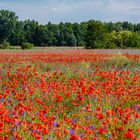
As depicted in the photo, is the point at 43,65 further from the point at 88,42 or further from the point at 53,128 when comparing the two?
the point at 88,42

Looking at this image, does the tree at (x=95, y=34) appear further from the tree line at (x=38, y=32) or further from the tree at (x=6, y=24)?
the tree at (x=6, y=24)

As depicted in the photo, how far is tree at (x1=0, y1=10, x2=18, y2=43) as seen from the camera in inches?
3277

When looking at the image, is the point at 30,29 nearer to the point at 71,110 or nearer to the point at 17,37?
the point at 17,37

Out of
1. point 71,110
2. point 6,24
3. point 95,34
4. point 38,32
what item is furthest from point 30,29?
point 71,110

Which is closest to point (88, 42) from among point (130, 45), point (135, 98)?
point (130, 45)

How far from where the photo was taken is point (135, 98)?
6.79 metres

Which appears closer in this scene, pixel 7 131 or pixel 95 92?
pixel 7 131

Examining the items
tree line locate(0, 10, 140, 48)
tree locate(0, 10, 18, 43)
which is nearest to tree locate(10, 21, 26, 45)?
tree line locate(0, 10, 140, 48)

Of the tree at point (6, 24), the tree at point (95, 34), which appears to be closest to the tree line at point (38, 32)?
the tree at point (6, 24)

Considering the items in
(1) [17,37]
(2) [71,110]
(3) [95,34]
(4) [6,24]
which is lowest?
(1) [17,37]

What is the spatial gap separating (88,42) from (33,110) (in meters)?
54.6

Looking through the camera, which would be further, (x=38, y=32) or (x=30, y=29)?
(x=30, y=29)

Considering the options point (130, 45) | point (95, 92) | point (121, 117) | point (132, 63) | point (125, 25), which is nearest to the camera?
point (121, 117)

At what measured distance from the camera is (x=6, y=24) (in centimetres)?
8488
